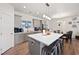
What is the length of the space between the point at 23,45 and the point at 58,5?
987 millimetres

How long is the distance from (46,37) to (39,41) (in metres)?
0.19

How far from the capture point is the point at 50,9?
1836mm

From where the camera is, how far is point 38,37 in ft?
6.41

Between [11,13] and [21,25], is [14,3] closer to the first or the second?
[11,13]

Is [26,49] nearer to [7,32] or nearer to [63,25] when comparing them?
[7,32]

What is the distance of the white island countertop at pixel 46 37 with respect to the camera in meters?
1.90

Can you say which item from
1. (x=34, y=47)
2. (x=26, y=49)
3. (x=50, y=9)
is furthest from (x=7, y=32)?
(x=50, y=9)

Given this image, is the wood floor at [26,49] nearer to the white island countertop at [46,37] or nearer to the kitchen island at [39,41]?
the kitchen island at [39,41]

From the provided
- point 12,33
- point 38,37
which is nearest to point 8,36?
point 12,33

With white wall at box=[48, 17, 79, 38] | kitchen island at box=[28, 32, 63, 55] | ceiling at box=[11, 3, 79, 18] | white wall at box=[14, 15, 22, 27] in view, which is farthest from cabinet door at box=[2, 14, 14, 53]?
white wall at box=[48, 17, 79, 38]

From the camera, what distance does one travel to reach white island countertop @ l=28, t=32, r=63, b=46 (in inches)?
74.7

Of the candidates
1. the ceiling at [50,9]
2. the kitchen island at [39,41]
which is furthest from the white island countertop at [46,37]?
the ceiling at [50,9]

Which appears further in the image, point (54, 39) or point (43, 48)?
point (54, 39)

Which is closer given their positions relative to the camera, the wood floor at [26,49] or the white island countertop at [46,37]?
the wood floor at [26,49]
